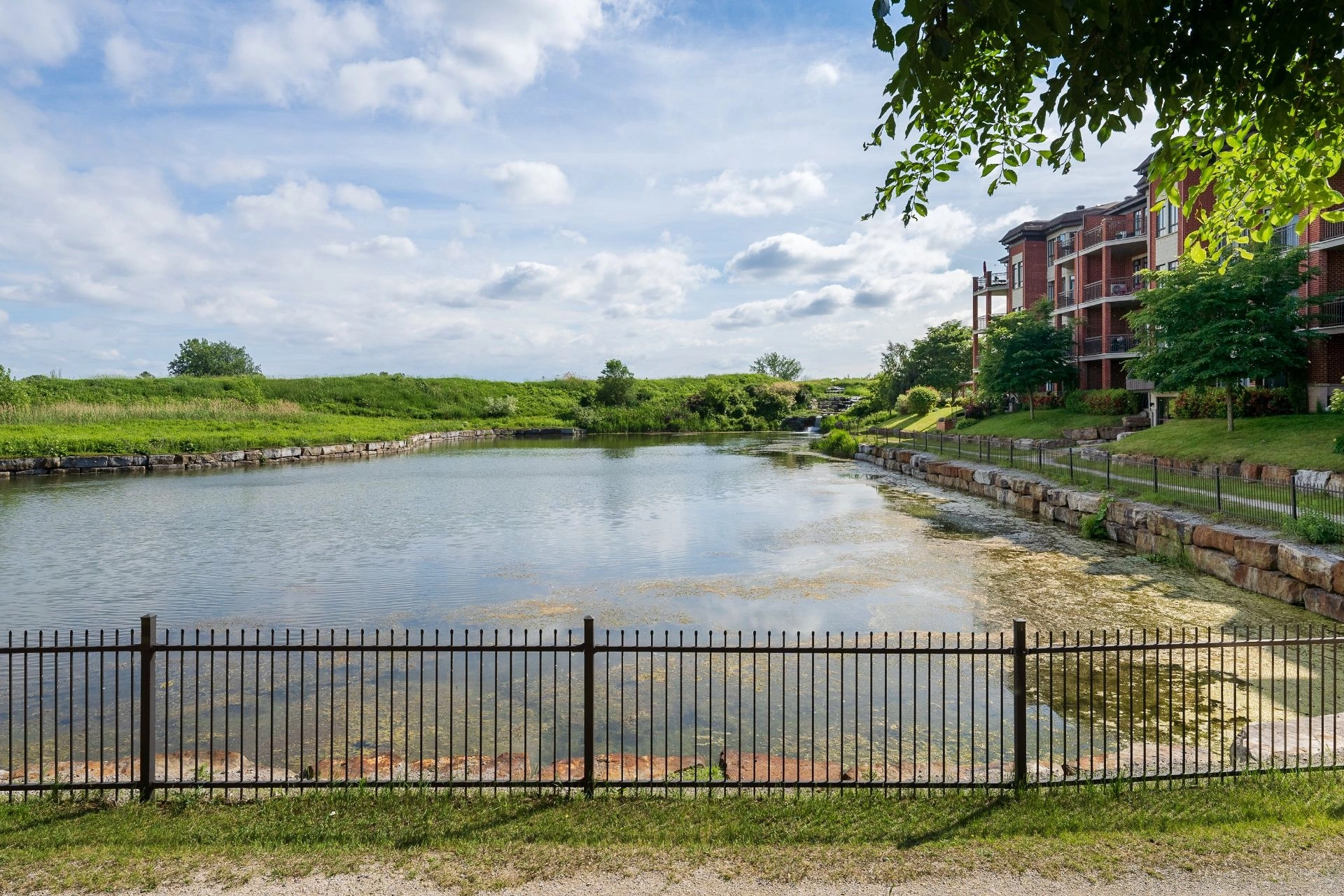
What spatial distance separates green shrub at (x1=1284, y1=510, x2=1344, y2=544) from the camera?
16.0 m

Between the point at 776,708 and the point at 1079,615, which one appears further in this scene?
the point at 1079,615

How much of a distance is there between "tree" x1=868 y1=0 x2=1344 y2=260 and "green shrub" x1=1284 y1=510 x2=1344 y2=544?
958 centimetres

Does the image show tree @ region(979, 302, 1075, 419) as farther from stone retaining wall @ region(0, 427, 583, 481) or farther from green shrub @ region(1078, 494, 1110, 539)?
stone retaining wall @ region(0, 427, 583, 481)

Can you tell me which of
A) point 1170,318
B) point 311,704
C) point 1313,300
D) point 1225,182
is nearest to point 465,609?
point 311,704

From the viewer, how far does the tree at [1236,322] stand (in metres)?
31.2

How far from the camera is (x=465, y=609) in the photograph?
52.0 ft

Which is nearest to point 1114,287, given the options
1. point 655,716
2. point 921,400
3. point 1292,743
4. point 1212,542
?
point 921,400

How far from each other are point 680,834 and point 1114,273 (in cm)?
5457

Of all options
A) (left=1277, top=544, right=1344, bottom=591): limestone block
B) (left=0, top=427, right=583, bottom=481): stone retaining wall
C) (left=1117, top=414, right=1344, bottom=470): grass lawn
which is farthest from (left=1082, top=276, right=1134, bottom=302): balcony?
(left=0, top=427, right=583, bottom=481): stone retaining wall

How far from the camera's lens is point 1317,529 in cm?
1608

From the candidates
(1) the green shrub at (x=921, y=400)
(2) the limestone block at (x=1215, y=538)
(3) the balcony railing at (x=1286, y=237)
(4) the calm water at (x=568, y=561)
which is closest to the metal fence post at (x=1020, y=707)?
(4) the calm water at (x=568, y=561)

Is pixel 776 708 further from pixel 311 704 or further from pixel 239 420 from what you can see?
pixel 239 420

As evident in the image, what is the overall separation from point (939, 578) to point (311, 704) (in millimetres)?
12459

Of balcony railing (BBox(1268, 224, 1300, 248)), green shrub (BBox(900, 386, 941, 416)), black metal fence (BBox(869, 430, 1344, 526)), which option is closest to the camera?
black metal fence (BBox(869, 430, 1344, 526))
